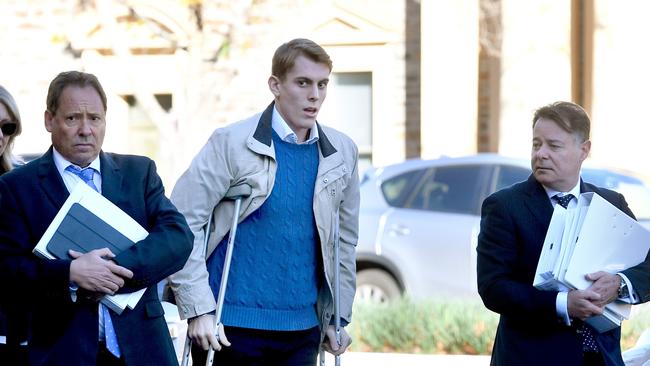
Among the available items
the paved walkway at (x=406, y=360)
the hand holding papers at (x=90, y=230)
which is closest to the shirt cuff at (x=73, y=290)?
the hand holding papers at (x=90, y=230)

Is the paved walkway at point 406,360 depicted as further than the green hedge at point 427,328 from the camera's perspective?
No

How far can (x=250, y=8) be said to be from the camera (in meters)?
14.4

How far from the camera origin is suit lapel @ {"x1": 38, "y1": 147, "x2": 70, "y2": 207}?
15.8ft

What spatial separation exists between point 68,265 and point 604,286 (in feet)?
6.69

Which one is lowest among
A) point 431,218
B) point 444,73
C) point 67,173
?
point 431,218

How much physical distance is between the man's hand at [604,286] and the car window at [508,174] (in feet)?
26.0

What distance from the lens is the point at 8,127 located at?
584cm

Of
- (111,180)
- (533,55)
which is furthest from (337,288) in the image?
(533,55)

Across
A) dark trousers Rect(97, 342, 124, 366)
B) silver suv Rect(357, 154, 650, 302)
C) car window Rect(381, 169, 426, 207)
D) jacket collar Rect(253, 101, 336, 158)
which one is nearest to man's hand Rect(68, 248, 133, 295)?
dark trousers Rect(97, 342, 124, 366)

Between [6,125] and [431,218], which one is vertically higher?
[6,125]

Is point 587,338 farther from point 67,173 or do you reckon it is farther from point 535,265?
point 67,173

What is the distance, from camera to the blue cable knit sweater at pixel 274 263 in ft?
17.9

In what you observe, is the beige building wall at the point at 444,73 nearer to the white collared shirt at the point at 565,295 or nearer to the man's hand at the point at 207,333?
the white collared shirt at the point at 565,295

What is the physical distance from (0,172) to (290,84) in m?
1.39
